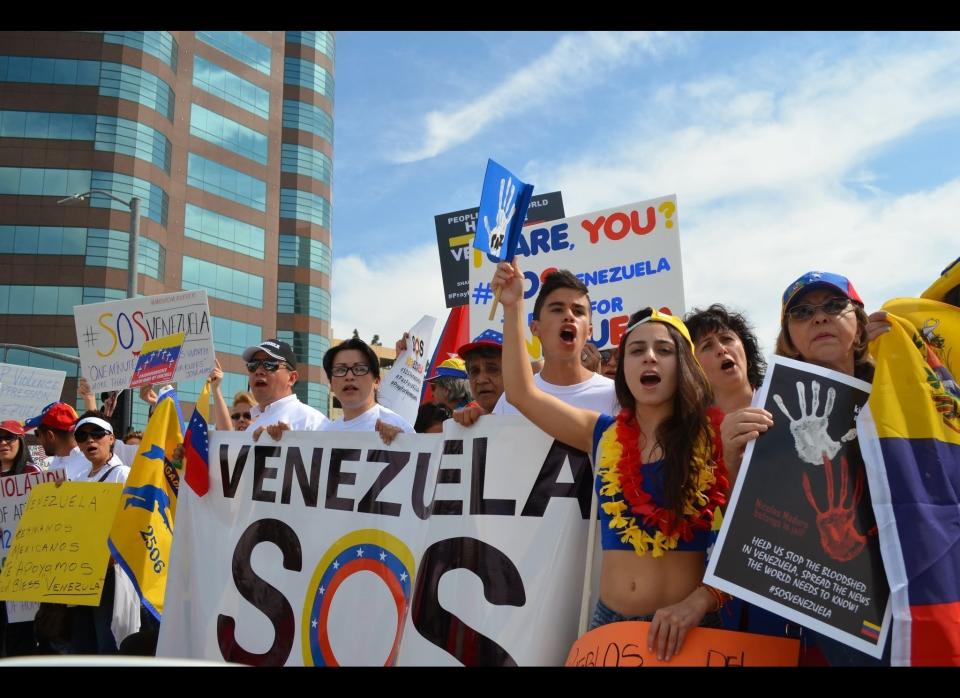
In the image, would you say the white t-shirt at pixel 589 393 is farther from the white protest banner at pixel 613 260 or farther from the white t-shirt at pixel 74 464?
the white t-shirt at pixel 74 464

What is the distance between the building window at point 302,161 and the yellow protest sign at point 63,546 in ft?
151

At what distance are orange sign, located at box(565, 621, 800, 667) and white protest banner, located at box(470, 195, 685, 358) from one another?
11.5ft

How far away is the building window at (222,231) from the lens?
40.7m

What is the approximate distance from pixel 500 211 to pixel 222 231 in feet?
135

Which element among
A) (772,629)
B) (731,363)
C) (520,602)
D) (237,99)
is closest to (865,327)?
(731,363)

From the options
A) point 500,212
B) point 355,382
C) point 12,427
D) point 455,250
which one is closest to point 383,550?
point 355,382

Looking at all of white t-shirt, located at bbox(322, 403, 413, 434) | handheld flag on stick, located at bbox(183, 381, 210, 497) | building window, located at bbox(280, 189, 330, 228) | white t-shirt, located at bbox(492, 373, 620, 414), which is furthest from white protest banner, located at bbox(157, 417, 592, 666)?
building window, located at bbox(280, 189, 330, 228)

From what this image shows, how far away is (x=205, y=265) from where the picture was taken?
134ft

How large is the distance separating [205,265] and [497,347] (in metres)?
39.2

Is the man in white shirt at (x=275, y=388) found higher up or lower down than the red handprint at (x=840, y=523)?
higher up

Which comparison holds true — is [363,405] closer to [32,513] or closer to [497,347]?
[497,347]

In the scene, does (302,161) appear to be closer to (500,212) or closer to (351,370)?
(351,370)

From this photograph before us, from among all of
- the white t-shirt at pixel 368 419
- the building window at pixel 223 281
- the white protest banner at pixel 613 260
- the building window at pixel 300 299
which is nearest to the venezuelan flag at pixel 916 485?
the white t-shirt at pixel 368 419

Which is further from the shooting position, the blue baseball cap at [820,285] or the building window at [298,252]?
the building window at [298,252]
